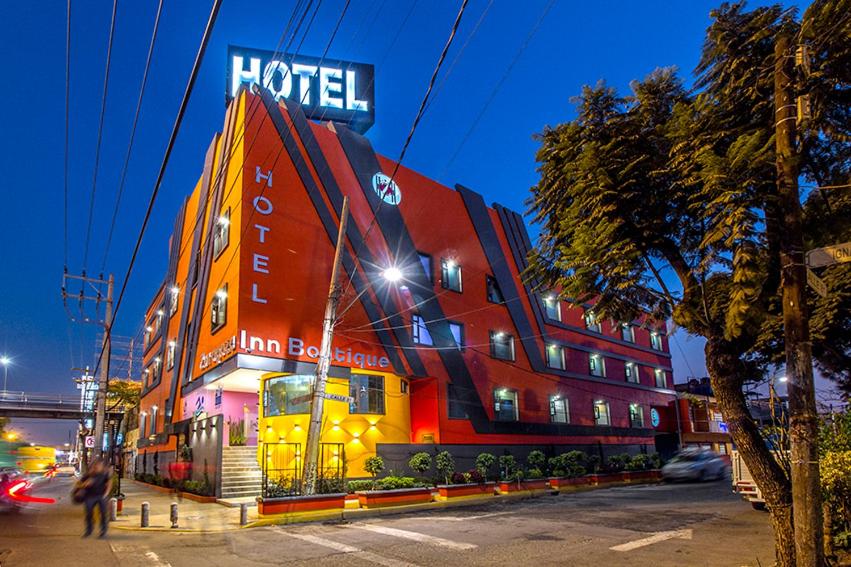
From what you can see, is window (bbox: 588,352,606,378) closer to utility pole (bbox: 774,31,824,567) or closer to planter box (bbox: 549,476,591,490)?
planter box (bbox: 549,476,591,490)

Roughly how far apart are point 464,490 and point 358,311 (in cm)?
880

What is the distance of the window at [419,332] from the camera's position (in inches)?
1032

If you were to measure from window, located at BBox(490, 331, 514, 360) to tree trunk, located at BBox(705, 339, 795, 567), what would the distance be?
21379 millimetres

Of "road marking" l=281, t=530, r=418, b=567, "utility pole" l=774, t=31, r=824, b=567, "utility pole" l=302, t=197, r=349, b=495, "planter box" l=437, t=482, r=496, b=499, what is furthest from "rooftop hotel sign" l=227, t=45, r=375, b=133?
"utility pole" l=774, t=31, r=824, b=567

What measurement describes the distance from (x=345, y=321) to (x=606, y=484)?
650 inches

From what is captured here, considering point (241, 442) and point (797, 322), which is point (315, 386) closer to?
point (241, 442)

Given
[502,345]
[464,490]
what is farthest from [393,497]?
[502,345]

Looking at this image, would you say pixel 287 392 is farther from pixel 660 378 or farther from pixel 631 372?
pixel 660 378

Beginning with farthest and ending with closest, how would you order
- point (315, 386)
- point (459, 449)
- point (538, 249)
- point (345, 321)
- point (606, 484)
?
point (606, 484), point (459, 449), point (345, 321), point (315, 386), point (538, 249)

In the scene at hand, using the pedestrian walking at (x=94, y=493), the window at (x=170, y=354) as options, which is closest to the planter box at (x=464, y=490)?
the pedestrian walking at (x=94, y=493)

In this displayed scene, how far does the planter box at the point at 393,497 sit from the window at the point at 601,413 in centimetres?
2041

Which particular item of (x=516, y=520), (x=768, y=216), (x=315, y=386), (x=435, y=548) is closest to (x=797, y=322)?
(x=768, y=216)

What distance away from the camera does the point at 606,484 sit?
28328mm

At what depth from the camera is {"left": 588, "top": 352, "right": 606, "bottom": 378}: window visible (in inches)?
1494
